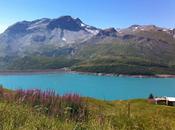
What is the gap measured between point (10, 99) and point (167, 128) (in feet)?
22.8

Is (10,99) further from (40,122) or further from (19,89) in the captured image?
(40,122)

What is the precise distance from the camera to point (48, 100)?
16.4 m

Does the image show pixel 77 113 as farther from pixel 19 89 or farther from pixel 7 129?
pixel 7 129

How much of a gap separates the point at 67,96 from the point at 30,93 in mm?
1926

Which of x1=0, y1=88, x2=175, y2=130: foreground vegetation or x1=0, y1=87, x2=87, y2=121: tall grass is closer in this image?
x1=0, y1=88, x2=175, y2=130: foreground vegetation

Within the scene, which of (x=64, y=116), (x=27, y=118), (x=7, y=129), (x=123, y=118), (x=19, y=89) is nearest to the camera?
(x=7, y=129)

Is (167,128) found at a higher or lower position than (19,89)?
lower

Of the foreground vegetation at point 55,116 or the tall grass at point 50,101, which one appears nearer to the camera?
the foreground vegetation at point 55,116

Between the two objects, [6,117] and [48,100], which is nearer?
[6,117]

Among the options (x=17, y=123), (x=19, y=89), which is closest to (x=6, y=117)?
(x=17, y=123)

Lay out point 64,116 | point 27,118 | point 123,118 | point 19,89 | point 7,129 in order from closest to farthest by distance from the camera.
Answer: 1. point 7,129
2. point 27,118
3. point 64,116
4. point 123,118
5. point 19,89

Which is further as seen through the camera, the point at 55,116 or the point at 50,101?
the point at 50,101

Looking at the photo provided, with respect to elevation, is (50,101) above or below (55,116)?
above

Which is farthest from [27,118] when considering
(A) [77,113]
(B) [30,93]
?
(B) [30,93]
